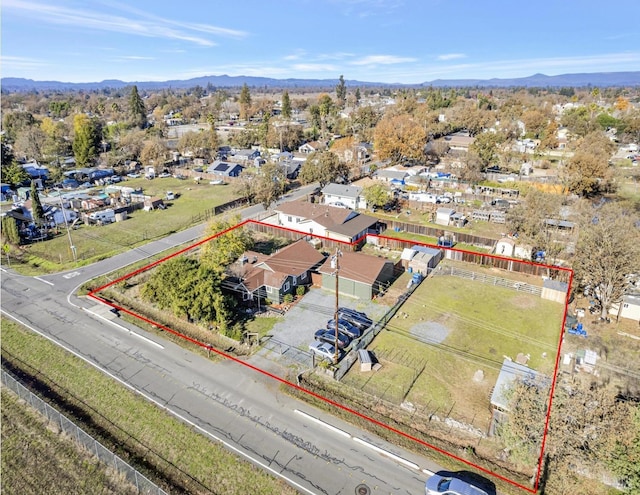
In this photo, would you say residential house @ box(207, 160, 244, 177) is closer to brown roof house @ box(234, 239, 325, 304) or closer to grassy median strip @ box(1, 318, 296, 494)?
Answer: brown roof house @ box(234, 239, 325, 304)

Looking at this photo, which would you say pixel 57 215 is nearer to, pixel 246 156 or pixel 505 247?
pixel 246 156

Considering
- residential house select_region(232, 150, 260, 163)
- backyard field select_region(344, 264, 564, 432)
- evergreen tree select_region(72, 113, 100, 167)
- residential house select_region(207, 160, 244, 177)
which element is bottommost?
backyard field select_region(344, 264, 564, 432)

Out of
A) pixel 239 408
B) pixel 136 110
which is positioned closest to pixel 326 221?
pixel 239 408

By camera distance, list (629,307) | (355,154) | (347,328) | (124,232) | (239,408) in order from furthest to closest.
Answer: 1. (355,154)
2. (124,232)
3. (629,307)
4. (347,328)
5. (239,408)

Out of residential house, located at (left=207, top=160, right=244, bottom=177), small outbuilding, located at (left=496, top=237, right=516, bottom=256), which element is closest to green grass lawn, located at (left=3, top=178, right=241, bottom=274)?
residential house, located at (left=207, top=160, right=244, bottom=177)

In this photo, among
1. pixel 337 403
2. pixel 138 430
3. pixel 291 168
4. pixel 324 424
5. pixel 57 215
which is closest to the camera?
pixel 138 430
